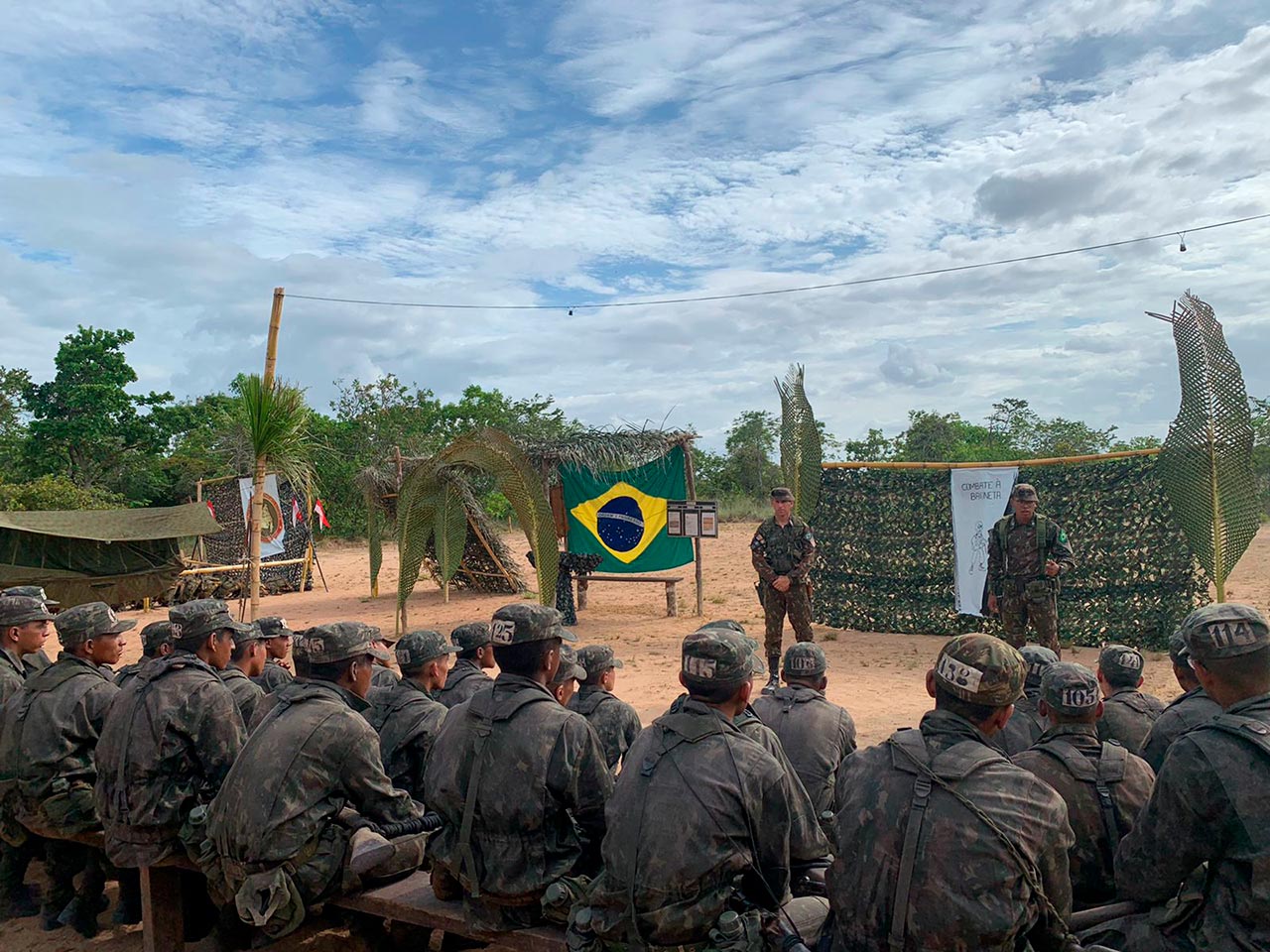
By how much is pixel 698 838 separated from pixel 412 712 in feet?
7.21

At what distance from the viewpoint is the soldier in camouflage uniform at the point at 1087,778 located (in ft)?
11.1

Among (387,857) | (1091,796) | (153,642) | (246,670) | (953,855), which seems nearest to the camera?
(953,855)

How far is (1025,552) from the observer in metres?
8.83

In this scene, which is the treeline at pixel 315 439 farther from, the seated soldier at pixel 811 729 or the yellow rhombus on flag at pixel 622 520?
the seated soldier at pixel 811 729

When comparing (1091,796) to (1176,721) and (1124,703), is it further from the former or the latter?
(1124,703)

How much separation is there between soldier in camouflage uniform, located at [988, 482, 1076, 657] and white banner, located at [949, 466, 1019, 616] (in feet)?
8.07

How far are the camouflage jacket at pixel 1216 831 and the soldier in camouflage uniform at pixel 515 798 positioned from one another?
184 cm

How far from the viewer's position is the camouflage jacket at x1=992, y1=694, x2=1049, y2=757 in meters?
4.53

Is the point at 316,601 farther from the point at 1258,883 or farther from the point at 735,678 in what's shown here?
the point at 1258,883

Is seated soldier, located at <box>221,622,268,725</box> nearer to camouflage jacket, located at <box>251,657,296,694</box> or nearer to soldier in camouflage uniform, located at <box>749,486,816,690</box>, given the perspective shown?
camouflage jacket, located at <box>251,657,296,694</box>

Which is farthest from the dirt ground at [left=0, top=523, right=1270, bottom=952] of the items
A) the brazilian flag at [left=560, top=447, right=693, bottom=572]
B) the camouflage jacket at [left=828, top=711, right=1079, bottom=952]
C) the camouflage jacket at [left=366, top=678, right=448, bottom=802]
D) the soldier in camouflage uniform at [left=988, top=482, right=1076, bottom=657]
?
the camouflage jacket at [left=828, top=711, right=1079, bottom=952]

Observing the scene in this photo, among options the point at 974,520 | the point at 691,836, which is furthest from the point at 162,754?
the point at 974,520

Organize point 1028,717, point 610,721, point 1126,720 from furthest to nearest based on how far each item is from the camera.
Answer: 1. point 610,721
2. point 1028,717
3. point 1126,720

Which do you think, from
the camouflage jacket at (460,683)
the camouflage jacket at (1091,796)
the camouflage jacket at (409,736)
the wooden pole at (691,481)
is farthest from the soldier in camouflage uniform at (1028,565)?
the camouflage jacket at (409,736)
